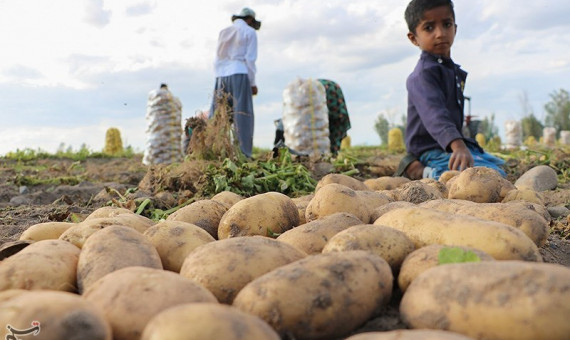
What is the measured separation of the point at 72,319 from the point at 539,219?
73.1 inches

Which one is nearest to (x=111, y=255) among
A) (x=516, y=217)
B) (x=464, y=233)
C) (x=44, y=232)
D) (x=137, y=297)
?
(x=137, y=297)

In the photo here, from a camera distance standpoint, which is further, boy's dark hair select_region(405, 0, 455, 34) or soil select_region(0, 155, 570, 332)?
boy's dark hair select_region(405, 0, 455, 34)

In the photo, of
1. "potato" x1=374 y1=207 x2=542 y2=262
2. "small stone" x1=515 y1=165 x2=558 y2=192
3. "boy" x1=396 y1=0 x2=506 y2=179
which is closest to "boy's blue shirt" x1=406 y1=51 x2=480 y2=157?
"boy" x1=396 y1=0 x2=506 y2=179

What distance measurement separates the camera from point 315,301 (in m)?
1.27

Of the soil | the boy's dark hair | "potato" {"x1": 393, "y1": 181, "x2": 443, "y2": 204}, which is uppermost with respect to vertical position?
the boy's dark hair

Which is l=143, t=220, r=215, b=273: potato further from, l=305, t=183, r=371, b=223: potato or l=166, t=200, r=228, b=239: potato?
l=305, t=183, r=371, b=223: potato

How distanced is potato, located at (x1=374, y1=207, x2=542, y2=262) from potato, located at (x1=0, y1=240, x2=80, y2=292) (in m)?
1.20

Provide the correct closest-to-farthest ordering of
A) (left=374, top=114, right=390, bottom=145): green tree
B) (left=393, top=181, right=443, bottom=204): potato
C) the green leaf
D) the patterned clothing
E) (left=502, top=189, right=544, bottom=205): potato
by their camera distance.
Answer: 1. the green leaf
2. (left=393, top=181, right=443, bottom=204): potato
3. (left=502, top=189, right=544, bottom=205): potato
4. the patterned clothing
5. (left=374, top=114, right=390, bottom=145): green tree

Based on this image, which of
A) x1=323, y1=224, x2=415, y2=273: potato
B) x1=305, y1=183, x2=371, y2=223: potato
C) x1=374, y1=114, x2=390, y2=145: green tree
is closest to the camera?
x1=323, y1=224, x2=415, y2=273: potato

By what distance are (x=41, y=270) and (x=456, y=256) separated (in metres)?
1.28

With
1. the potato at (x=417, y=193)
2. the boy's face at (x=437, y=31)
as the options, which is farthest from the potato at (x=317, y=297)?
the boy's face at (x=437, y=31)

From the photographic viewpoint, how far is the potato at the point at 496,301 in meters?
1.12

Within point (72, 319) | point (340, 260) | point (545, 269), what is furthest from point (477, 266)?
point (72, 319)

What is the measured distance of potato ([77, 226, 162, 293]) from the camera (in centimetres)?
155
